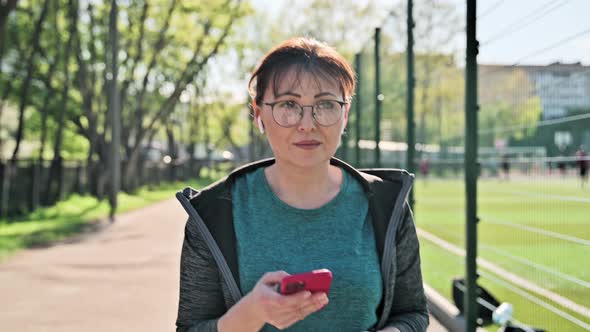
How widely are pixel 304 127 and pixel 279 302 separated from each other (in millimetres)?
555

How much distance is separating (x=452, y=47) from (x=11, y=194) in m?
16.4

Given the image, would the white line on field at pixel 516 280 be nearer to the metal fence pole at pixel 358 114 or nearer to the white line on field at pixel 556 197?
the white line on field at pixel 556 197

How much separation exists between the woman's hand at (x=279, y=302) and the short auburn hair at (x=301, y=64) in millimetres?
582

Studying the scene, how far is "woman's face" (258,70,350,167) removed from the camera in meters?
2.15

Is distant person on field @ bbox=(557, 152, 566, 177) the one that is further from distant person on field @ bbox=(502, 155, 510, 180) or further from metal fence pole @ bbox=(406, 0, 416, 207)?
metal fence pole @ bbox=(406, 0, 416, 207)

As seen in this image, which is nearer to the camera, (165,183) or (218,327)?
(218,327)

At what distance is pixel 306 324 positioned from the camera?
2.14m

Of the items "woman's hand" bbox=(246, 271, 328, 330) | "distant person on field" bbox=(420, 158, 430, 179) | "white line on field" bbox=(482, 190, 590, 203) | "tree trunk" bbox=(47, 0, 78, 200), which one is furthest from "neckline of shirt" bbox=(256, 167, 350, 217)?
"tree trunk" bbox=(47, 0, 78, 200)

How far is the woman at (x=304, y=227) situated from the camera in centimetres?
214

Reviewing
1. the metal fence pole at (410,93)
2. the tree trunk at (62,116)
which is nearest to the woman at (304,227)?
the metal fence pole at (410,93)

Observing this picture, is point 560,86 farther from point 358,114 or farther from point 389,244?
point 358,114

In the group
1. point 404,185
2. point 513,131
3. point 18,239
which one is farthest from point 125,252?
point 404,185

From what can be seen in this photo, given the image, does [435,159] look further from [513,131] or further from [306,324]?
[306,324]

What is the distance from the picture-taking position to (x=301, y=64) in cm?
214
